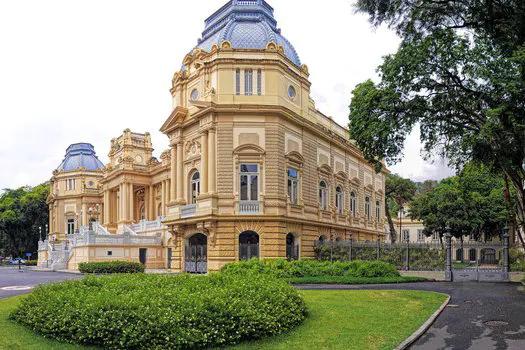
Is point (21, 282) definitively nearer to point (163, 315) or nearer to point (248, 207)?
A: point (248, 207)

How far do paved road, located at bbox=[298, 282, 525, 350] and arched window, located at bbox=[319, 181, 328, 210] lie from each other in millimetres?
19902

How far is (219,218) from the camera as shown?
102ft

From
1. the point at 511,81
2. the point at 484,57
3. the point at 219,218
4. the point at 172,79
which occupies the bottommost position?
the point at 219,218

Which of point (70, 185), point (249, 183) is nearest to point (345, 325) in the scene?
point (249, 183)

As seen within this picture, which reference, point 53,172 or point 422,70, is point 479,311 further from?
point 53,172

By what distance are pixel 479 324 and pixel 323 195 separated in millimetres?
26219

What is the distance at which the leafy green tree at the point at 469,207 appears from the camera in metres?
53.2

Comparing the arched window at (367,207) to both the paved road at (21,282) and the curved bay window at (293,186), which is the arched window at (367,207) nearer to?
the curved bay window at (293,186)

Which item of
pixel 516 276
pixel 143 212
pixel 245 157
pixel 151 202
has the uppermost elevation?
pixel 245 157

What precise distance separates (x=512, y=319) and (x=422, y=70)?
9.44 meters

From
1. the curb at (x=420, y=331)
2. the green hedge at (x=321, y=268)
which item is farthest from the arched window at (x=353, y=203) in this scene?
the curb at (x=420, y=331)

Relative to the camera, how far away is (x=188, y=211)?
33469 millimetres

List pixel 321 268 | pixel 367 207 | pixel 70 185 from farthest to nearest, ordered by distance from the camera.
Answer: pixel 70 185
pixel 367 207
pixel 321 268

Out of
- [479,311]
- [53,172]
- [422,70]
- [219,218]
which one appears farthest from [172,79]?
[53,172]
